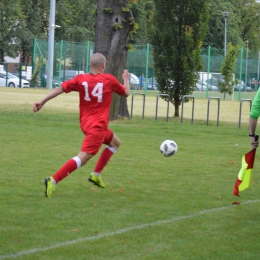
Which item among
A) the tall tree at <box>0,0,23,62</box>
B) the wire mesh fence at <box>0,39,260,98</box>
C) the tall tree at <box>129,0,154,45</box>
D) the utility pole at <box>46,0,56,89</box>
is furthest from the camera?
the tall tree at <box>129,0,154,45</box>

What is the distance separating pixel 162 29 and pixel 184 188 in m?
16.3

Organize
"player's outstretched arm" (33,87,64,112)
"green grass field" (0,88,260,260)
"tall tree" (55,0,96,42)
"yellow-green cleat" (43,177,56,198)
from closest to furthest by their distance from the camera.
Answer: "green grass field" (0,88,260,260) → "yellow-green cleat" (43,177,56,198) → "player's outstretched arm" (33,87,64,112) → "tall tree" (55,0,96,42)

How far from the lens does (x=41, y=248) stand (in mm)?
5902

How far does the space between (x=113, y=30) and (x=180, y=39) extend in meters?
4.06

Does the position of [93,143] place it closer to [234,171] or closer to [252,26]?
[234,171]

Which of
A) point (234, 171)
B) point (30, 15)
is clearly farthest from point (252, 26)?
point (234, 171)

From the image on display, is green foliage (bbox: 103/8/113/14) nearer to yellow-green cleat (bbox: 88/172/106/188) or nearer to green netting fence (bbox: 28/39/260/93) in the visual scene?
yellow-green cleat (bbox: 88/172/106/188)

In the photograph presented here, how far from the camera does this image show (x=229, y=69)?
143 ft

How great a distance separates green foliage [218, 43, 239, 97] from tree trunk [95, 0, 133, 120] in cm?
2212

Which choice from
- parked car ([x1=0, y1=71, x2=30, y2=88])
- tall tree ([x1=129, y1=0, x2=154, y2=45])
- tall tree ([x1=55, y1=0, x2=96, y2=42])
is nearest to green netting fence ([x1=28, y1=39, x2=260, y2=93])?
parked car ([x1=0, y1=71, x2=30, y2=88])

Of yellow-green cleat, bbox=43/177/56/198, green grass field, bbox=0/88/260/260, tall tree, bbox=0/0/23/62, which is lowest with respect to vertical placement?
green grass field, bbox=0/88/260/260

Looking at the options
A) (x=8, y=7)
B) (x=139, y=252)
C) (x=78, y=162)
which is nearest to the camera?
(x=139, y=252)

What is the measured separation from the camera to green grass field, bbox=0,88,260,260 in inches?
237

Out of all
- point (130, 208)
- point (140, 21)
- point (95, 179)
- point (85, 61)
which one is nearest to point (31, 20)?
point (140, 21)
